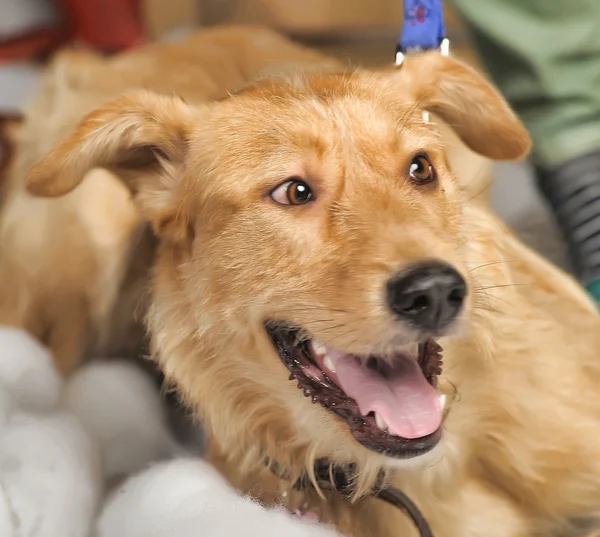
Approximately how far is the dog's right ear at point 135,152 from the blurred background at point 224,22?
920 millimetres

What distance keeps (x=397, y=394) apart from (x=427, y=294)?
0.21 meters

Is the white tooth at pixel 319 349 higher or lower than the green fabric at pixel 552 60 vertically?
lower

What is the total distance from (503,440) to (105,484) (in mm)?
797

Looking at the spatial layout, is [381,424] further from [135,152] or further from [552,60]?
[552,60]

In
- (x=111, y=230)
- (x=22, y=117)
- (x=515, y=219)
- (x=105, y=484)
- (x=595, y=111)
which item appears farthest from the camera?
(x=22, y=117)

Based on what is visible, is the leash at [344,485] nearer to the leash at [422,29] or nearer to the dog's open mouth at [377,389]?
the dog's open mouth at [377,389]

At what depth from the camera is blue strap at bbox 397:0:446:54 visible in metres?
1.42

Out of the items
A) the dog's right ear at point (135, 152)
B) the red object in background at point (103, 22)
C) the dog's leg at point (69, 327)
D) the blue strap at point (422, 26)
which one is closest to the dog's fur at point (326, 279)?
the dog's right ear at point (135, 152)

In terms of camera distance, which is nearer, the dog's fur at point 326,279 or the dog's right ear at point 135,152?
the dog's fur at point 326,279

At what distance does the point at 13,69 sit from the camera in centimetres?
262

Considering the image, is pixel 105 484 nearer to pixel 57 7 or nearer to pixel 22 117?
pixel 22 117

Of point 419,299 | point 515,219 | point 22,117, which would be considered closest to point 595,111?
point 515,219

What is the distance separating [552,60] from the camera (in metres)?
1.65

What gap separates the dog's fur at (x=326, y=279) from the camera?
1.17 metres
